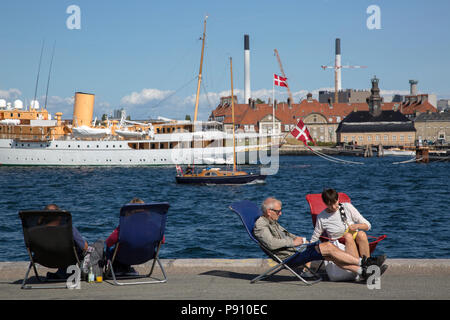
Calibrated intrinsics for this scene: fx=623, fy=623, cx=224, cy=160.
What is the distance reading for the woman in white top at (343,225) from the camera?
6.53 m

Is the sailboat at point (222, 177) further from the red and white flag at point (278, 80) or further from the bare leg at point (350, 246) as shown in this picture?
the bare leg at point (350, 246)

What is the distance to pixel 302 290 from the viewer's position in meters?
5.91

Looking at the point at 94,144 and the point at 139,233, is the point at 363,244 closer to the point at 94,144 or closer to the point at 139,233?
the point at 139,233

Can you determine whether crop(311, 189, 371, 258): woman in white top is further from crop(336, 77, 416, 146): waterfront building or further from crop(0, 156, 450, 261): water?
crop(336, 77, 416, 146): waterfront building

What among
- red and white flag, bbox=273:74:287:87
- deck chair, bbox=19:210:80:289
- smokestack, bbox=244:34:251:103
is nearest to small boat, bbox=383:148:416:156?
smokestack, bbox=244:34:251:103

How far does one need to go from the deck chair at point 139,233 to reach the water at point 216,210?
7.97 metres

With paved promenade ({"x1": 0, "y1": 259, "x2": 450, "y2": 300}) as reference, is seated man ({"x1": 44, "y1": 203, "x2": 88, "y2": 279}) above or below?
above

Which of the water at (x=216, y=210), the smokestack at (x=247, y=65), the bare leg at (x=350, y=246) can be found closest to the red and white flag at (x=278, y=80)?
the water at (x=216, y=210)

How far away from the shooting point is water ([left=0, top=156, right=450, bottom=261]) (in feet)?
52.0

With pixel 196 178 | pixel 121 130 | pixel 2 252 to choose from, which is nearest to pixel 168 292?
pixel 2 252

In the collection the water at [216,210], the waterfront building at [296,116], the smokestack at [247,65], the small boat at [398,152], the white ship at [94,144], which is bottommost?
the small boat at [398,152]

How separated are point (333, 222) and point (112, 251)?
237 centimetres

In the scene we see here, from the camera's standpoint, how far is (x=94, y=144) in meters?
67.9
